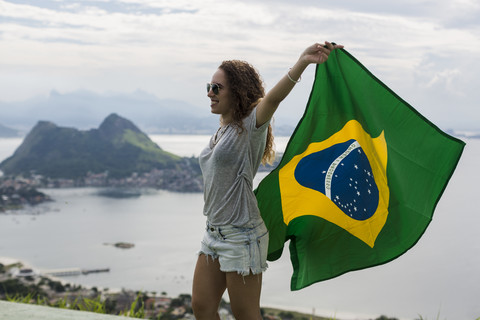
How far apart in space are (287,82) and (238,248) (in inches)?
23.0

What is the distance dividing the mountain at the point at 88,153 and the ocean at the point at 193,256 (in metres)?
3.36

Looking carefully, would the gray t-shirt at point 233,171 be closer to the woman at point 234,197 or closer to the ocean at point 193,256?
the woman at point 234,197

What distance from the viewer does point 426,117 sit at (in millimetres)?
1966

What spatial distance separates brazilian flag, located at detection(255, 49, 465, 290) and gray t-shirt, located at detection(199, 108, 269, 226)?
0.34m

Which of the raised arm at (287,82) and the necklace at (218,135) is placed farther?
the necklace at (218,135)

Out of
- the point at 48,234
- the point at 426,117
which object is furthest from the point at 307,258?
the point at 48,234

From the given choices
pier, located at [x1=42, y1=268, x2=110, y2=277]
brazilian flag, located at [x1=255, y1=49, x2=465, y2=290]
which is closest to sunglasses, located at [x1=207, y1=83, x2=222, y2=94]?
brazilian flag, located at [x1=255, y1=49, x2=465, y2=290]

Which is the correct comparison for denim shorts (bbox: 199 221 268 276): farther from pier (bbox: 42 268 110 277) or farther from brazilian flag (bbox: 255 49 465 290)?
pier (bbox: 42 268 110 277)

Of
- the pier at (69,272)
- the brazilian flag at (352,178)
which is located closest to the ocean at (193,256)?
the pier at (69,272)

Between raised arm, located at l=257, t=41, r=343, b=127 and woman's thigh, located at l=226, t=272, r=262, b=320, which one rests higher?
raised arm, located at l=257, t=41, r=343, b=127

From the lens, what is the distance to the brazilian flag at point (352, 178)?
6.53 ft

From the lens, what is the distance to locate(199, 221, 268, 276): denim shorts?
1.78 meters

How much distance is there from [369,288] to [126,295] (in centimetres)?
1872

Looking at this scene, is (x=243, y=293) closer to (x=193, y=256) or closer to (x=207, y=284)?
(x=207, y=284)
